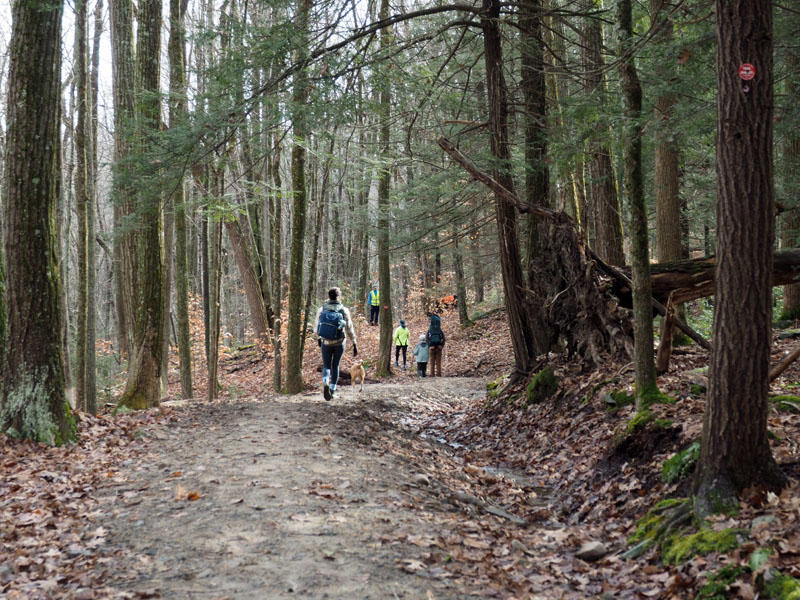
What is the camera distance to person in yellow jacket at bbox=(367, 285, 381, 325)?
2844 centimetres

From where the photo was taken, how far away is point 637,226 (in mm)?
6895

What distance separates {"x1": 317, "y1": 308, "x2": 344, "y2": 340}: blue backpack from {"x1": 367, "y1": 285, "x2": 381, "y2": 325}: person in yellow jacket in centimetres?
1546

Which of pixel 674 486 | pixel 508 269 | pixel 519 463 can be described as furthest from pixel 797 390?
pixel 508 269

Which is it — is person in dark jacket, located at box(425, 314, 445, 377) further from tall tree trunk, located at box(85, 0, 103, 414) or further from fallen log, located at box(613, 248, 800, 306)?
tall tree trunk, located at box(85, 0, 103, 414)

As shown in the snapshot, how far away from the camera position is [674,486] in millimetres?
5352

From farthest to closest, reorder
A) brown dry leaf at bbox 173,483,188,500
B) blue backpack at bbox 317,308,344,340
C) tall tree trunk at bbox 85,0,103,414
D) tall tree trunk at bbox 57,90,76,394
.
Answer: tall tree trunk at bbox 85,0,103,414 < blue backpack at bbox 317,308,344,340 < tall tree trunk at bbox 57,90,76,394 < brown dry leaf at bbox 173,483,188,500

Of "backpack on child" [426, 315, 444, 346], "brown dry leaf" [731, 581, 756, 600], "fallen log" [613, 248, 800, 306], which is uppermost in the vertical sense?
"fallen log" [613, 248, 800, 306]

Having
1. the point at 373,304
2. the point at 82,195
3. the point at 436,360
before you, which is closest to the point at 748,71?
the point at 82,195

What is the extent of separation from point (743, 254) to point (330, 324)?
8003 millimetres

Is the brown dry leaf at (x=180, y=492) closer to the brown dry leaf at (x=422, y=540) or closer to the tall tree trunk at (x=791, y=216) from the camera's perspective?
the brown dry leaf at (x=422, y=540)

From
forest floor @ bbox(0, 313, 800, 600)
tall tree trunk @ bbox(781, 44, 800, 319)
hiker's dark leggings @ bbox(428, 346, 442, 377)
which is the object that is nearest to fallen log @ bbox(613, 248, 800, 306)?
forest floor @ bbox(0, 313, 800, 600)

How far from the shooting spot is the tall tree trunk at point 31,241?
287 inches

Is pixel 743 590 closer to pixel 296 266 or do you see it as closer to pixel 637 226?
pixel 637 226

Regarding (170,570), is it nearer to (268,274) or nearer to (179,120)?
(179,120)
